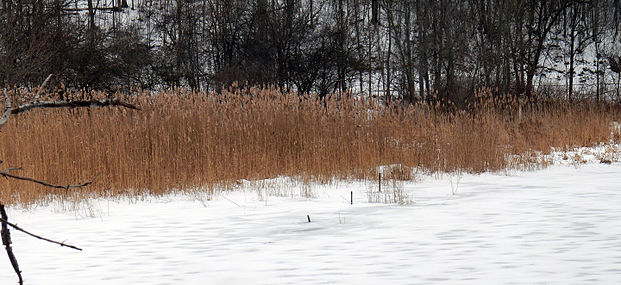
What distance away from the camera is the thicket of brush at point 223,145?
689 cm

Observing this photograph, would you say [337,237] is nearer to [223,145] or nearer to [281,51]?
[223,145]

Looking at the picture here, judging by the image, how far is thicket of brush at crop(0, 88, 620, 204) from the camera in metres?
6.89

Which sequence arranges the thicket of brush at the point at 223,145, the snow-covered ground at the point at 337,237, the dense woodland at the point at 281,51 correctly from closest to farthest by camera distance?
the snow-covered ground at the point at 337,237 → the thicket of brush at the point at 223,145 → the dense woodland at the point at 281,51

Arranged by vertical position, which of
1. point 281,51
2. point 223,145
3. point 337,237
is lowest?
point 337,237

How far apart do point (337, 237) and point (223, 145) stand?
135 inches

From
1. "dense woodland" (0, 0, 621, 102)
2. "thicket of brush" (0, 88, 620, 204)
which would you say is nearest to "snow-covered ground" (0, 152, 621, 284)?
"thicket of brush" (0, 88, 620, 204)

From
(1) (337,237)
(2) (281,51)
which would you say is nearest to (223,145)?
(1) (337,237)

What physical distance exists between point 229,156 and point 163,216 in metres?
2.19

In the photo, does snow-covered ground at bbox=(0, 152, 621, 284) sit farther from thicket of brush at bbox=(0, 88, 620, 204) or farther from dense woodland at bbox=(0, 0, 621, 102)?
dense woodland at bbox=(0, 0, 621, 102)

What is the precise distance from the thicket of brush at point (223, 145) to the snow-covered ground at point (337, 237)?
0.58 metres

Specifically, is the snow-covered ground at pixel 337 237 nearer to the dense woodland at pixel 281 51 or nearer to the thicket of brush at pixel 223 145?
the thicket of brush at pixel 223 145

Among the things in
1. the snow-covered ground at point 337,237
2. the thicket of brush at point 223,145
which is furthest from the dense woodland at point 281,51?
the snow-covered ground at point 337,237

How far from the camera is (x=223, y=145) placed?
7.38 m

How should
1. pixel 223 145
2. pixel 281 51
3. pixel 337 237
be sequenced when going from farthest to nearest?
pixel 281 51 → pixel 223 145 → pixel 337 237
